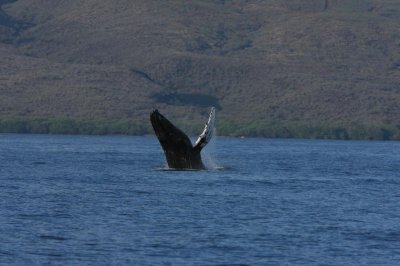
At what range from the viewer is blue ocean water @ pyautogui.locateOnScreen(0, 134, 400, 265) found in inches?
1353

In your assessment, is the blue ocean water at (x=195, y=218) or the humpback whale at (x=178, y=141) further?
the humpback whale at (x=178, y=141)

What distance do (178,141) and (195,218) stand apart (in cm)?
1375

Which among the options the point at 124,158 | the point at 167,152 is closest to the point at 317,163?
the point at 124,158

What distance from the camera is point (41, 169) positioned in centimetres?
6994

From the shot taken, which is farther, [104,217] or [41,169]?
[41,169]

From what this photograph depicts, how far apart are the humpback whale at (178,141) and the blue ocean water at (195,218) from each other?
2.54 feet

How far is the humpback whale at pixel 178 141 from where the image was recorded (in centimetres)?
5428

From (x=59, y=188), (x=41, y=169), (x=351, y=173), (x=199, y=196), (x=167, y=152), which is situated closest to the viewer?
(x=199, y=196)

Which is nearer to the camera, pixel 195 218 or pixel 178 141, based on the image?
pixel 195 218

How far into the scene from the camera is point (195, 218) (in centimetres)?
4222

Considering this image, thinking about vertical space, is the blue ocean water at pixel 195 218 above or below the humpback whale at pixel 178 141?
below

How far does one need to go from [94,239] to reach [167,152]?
872 inches

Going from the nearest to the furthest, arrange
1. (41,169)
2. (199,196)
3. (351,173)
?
(199,196) < (41,169) < (351,173)

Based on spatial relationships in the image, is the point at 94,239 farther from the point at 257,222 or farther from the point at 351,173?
the point at 351,173
